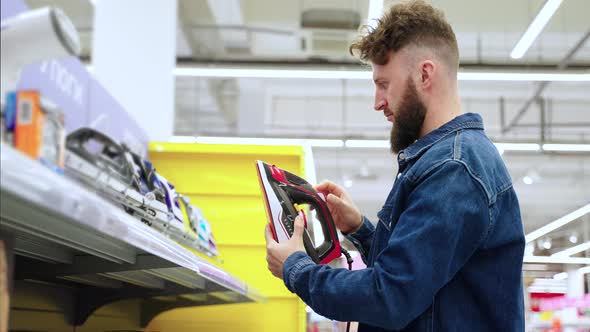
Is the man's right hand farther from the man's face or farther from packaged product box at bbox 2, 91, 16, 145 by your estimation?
packaged product box at bbox 2, 91, 16, 145

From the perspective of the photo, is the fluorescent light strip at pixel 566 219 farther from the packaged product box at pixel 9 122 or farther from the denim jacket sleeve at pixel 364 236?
the packaged product box at pixel 9 122

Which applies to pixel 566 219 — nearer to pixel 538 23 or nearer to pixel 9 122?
pixel 538 23

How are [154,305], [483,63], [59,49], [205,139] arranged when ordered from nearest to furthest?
[59,49] < [154,305] < [483,63] < [205,139]

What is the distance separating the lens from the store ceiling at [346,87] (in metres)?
9.16

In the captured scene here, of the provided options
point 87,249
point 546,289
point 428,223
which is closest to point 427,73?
point 428,223

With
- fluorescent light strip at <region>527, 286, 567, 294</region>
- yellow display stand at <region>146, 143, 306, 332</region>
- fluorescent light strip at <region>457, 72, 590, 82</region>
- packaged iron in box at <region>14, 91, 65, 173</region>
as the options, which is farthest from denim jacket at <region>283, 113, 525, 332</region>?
fluorescent light strip at <region>527, 286, 567, 294</region>

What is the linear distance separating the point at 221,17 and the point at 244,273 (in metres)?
6.40

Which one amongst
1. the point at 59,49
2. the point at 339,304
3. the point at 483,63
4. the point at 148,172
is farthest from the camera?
the point at 483,63

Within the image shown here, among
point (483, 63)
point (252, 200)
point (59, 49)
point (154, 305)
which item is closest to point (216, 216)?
point (252, 200)

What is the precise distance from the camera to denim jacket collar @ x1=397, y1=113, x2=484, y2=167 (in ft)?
5.73

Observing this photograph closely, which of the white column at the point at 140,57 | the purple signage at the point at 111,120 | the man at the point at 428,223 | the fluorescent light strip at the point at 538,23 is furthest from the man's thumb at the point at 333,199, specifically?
the fluorescent light strip at the point at 538,23

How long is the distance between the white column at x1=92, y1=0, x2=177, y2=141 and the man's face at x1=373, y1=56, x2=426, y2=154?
283 centimetres

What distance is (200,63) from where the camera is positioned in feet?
30.0

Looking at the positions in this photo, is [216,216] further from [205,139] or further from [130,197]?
[205,139]
